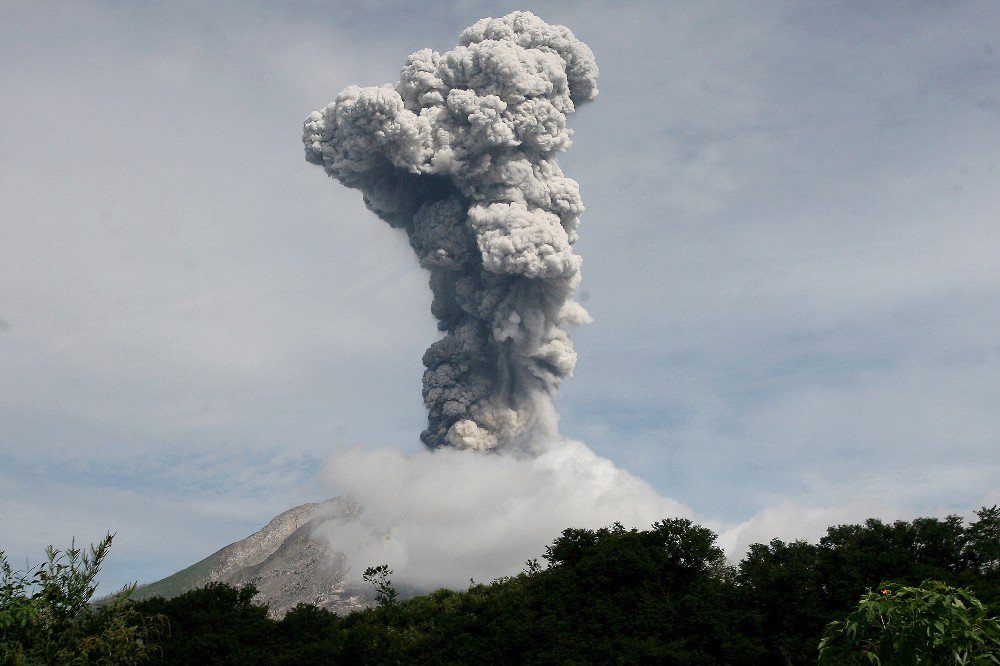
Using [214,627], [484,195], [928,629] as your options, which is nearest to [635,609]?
[214,627]

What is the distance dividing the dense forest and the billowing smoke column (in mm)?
59417

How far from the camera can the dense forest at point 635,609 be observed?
133ft

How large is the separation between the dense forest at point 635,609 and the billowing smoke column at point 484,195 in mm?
59417

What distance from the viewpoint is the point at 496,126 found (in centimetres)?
10344

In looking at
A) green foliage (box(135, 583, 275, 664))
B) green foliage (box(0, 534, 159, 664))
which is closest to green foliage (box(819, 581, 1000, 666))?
green foliage (box(0, 534, 159, 664))

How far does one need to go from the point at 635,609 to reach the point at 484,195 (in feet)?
232

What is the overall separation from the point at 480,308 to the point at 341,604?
79.2 meters

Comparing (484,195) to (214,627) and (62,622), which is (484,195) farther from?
(62,622)

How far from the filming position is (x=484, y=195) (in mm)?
109500

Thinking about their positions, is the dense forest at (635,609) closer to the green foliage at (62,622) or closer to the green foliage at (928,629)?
the green foliage at (62,622)

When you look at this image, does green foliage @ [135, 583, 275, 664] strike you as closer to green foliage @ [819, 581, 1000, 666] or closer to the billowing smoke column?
green foliage @ [819, 581, 1000, 666]

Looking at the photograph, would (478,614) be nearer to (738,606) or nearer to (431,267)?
(738,606)

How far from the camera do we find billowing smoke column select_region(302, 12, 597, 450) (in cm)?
10431

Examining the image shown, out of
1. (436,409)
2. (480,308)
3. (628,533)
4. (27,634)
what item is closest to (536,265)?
(480,308)
